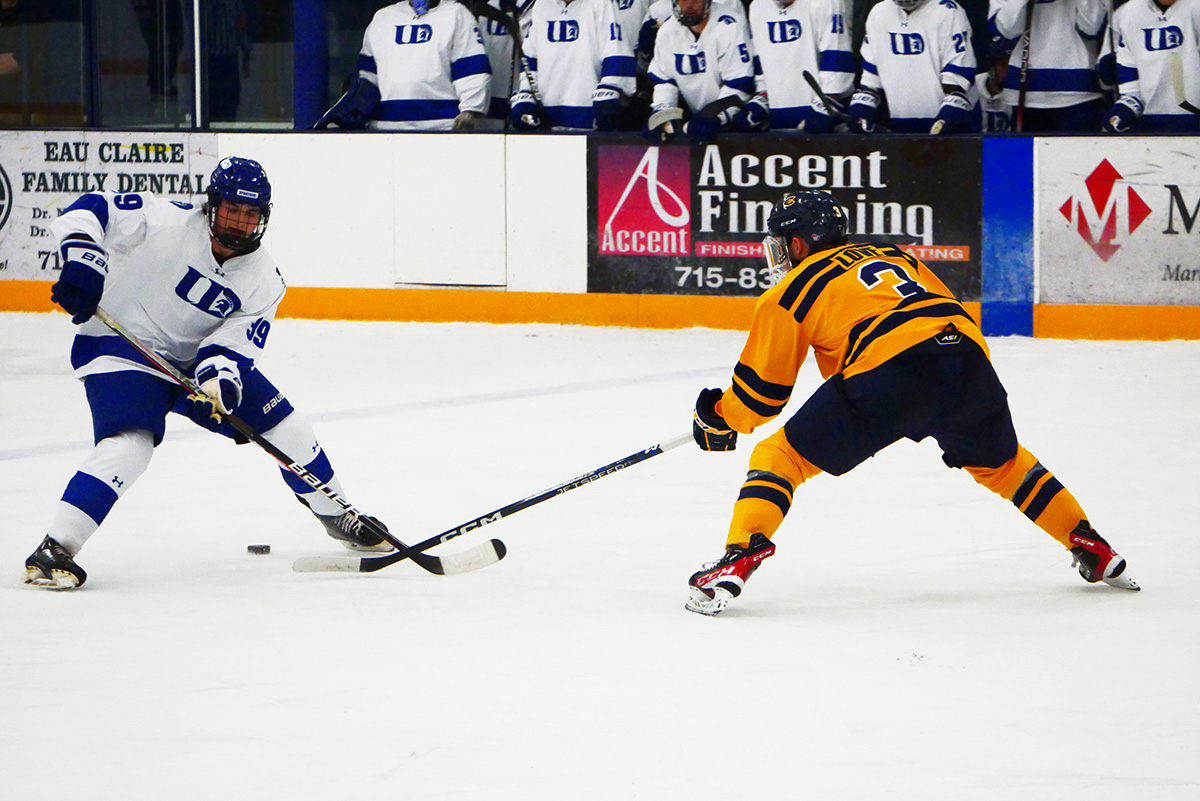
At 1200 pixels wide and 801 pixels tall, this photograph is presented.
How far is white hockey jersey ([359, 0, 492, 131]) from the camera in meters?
8.27

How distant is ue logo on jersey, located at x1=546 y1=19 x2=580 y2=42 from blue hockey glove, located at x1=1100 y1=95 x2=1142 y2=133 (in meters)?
2.67

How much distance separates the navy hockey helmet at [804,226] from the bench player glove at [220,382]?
120 cm

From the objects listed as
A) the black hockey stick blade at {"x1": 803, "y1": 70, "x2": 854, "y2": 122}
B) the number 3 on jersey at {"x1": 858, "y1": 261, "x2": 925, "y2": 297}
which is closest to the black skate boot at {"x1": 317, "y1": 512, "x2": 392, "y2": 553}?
the number 3 on jersey at {"x1": 858, "y1": 261, "x2": 925, "y2": 297}

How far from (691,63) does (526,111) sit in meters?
0.90

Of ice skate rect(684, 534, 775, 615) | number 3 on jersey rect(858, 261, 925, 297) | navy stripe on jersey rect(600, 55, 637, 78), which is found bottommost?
ice skate rect(684, 534, 775, 615)

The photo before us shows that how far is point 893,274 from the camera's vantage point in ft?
10.4

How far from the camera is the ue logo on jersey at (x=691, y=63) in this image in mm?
7801

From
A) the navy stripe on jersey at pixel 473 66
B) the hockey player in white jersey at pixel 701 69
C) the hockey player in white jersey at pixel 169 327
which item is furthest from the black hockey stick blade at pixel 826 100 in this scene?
the hockey player in white jersey at pixel 169 327

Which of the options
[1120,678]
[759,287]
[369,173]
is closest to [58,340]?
[369,173]

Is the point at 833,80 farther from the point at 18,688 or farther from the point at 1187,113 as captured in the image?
the point at 18,688

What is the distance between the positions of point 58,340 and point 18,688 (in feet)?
17.7

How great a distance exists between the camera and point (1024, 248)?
718 cm

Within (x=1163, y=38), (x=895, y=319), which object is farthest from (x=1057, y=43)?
(x=895, y=319)

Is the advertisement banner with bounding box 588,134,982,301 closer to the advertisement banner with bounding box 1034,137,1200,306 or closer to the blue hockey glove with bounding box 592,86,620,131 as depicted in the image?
the blue hockey glove with bounding box 592,86,620,131
